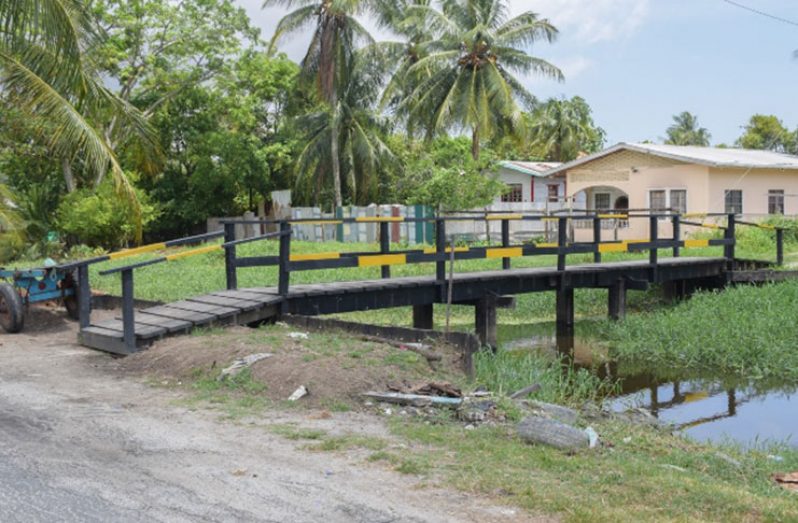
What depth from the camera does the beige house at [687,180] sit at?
30500mm

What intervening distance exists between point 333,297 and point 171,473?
6.86 m

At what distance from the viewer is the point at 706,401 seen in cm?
1253

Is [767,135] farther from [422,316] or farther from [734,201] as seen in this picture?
[422,316]

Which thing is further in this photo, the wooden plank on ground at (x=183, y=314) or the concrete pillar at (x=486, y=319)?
the concrete pillar at (x=486, y=319)

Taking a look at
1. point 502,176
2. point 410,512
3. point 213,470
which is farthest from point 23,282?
point 502,176

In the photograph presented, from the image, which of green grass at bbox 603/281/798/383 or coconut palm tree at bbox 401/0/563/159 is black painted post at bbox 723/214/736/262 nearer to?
green grass at bbox 603/281/798/383

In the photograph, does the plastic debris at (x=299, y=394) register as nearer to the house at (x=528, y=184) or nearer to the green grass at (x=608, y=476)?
the green grass at (x=608, y=476)

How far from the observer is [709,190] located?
30312 millimetres

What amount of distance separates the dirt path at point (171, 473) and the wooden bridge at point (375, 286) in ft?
7.62

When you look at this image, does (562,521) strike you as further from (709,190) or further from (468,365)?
(709,190)

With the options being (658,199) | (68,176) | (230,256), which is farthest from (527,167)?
(230,256)

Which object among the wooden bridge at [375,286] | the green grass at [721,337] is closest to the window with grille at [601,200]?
the wooden bridge at [375,286]

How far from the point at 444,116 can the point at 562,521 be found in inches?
1226

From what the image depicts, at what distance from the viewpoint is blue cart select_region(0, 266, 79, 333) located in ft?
40.1
